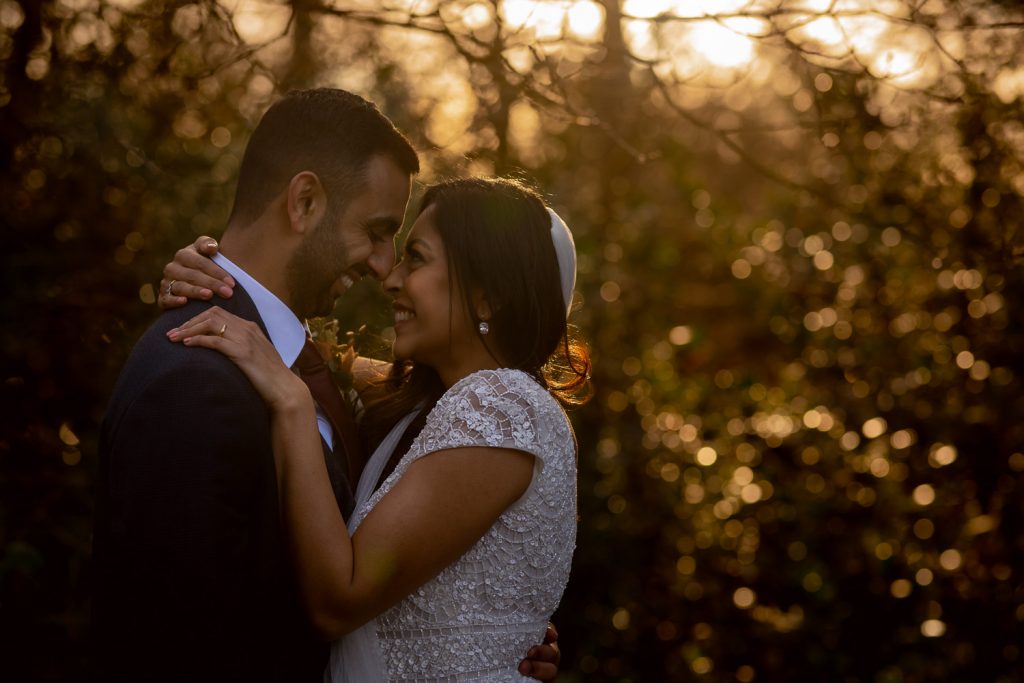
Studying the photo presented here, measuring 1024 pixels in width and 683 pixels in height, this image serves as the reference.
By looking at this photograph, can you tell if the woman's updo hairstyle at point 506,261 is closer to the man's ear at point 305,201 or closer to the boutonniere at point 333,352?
the man's ear at point 305,201

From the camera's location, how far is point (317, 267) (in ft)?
8.35

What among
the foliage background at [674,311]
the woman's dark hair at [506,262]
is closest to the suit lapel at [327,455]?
the woman's dark hair at [506,262]

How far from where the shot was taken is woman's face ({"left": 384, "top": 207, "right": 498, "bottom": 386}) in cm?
273

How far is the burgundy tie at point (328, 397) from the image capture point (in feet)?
8.68

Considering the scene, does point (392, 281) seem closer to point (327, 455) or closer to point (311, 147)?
point (311, 147)

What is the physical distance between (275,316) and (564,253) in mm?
851

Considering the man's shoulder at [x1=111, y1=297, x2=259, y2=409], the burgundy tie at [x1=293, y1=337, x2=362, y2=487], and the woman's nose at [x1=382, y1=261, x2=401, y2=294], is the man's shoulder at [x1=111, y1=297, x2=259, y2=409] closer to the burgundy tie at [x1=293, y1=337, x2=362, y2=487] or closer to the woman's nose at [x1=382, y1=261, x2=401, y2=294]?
the burgundy tie at [x1=293, y1=337, x2=362, y2=487]

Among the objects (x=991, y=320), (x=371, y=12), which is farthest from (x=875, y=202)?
(x=371, y=12)

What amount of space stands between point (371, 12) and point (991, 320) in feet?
10.8

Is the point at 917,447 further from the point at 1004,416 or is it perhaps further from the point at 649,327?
the point at 649,327

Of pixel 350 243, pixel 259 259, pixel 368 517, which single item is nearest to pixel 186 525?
pixel 368 517

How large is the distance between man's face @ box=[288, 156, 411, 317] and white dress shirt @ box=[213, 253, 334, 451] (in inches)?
2.7

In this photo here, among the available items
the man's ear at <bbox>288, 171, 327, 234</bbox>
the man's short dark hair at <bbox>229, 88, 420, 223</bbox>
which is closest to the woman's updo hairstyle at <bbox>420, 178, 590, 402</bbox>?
the man's short dark hair at <bbox>229, 88, 420, 223</bbox>

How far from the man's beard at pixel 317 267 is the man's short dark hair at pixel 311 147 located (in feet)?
0.28
